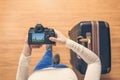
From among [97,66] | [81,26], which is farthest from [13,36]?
[97,66]

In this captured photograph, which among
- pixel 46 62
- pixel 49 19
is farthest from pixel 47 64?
pixel 49 19

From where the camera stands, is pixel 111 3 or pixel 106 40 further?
pixel 111 3

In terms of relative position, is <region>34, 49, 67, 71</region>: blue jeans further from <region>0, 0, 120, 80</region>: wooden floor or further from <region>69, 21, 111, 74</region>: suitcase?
<region>0, 0, 120, 80</region>: wooden floor

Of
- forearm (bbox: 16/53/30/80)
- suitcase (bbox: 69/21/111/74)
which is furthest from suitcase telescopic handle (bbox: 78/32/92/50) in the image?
forearm (bbox: 16/53/30/80)

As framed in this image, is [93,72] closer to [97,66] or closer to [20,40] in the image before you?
[97,66]

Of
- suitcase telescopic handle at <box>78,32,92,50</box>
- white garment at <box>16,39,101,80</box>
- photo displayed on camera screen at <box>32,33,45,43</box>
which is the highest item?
photo displayed on camera screen at <box>32,33,45,43</box>

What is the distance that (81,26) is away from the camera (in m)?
1.66

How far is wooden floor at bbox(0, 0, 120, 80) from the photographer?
195 centimetres

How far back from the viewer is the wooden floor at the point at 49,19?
195cm

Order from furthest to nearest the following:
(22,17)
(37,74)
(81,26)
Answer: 1. (22,17)
2. (81,26)
3. (37,74)

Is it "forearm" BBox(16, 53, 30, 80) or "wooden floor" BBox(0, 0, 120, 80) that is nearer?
"forearm" BBox(16, 53, 30, 80)

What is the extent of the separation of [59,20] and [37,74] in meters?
0.77

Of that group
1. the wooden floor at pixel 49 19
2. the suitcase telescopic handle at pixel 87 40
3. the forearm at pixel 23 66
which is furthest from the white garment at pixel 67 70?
the wooden floor at pixel 49 19

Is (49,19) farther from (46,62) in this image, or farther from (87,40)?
(46,62)
